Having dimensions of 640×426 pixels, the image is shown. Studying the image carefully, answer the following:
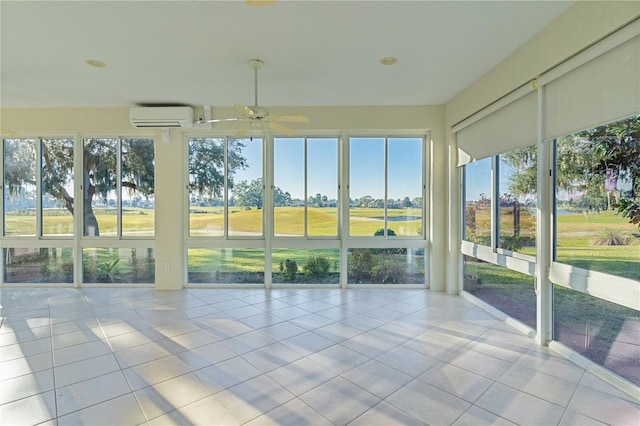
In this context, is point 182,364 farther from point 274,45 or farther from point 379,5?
point 379,5

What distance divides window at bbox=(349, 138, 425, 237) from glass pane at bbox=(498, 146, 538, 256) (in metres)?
1.47

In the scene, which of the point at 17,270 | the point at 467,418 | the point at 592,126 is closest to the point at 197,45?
the point at 592,126

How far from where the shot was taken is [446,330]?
3238mm

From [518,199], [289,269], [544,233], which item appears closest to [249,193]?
[289,269]

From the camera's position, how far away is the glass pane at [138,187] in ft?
16.6

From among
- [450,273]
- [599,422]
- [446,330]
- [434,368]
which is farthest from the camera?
[450,273]

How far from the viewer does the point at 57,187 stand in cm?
504

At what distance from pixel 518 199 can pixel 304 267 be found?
3.19 m

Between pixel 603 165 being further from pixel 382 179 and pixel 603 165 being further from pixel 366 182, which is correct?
pixel 366 182

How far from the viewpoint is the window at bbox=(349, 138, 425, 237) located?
194 inches

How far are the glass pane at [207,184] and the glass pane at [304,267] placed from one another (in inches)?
43.4

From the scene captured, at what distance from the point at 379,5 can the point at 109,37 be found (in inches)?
96.8

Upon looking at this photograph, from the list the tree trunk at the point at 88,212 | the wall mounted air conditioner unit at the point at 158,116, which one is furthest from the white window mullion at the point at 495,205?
the tree trunk at the point at 88,212

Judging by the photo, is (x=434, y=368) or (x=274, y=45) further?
(x=274, y=45)
